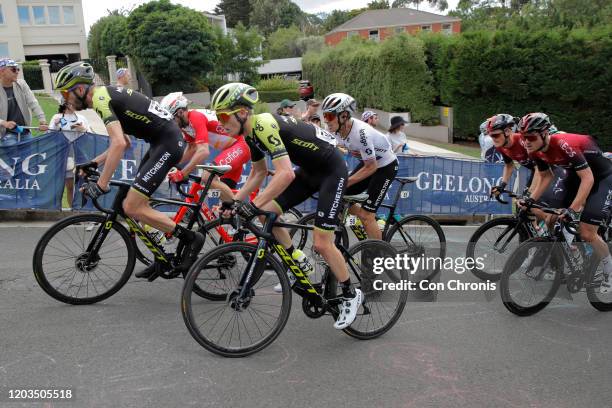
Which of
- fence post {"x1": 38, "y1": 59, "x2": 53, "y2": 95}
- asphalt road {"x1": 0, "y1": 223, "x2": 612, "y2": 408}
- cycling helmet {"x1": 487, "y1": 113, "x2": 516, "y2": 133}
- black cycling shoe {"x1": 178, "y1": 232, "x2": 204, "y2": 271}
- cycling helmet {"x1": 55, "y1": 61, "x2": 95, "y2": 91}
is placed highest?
fence post {"x1": 38, "y1": 59, "x2": 53, "y2": 95}

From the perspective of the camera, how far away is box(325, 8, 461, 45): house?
7006cm

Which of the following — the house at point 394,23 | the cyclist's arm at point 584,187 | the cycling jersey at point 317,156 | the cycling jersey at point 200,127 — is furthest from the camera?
the house at point 394,23

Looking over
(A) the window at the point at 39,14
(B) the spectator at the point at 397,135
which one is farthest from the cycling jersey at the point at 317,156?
(A) the window at the point at 39,14

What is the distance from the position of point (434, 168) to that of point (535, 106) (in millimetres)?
16283

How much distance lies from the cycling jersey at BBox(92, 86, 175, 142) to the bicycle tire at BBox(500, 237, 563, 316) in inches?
132

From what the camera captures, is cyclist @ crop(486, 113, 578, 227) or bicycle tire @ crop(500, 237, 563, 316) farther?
cyclist @ crop(486, 113, 578, 227)

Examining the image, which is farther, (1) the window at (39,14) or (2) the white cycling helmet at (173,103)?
(1) the window at (39,14)

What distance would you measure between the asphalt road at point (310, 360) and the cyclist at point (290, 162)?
50cm

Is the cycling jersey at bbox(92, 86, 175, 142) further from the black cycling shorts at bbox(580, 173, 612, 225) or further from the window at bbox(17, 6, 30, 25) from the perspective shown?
the window at bbox(17, 6, 30, 25)

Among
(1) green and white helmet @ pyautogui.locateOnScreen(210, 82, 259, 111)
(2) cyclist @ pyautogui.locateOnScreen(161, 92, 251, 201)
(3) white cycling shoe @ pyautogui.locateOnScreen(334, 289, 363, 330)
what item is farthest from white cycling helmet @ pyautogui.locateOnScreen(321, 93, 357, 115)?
(3) white cycling shoe @ pyautogui.locateOnScreen(334, 289, 363, 330)

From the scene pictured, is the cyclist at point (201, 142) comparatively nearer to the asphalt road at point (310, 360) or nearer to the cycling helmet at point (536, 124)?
the asphalt road at point (310, 360)

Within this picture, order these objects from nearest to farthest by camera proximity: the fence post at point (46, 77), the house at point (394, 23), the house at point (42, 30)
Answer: the fence post at point (46, 77) < the house at point (42, 30) < the house at point (394, 23)

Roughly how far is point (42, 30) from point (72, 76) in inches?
2279

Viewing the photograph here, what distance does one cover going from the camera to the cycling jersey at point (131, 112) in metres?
4.79
